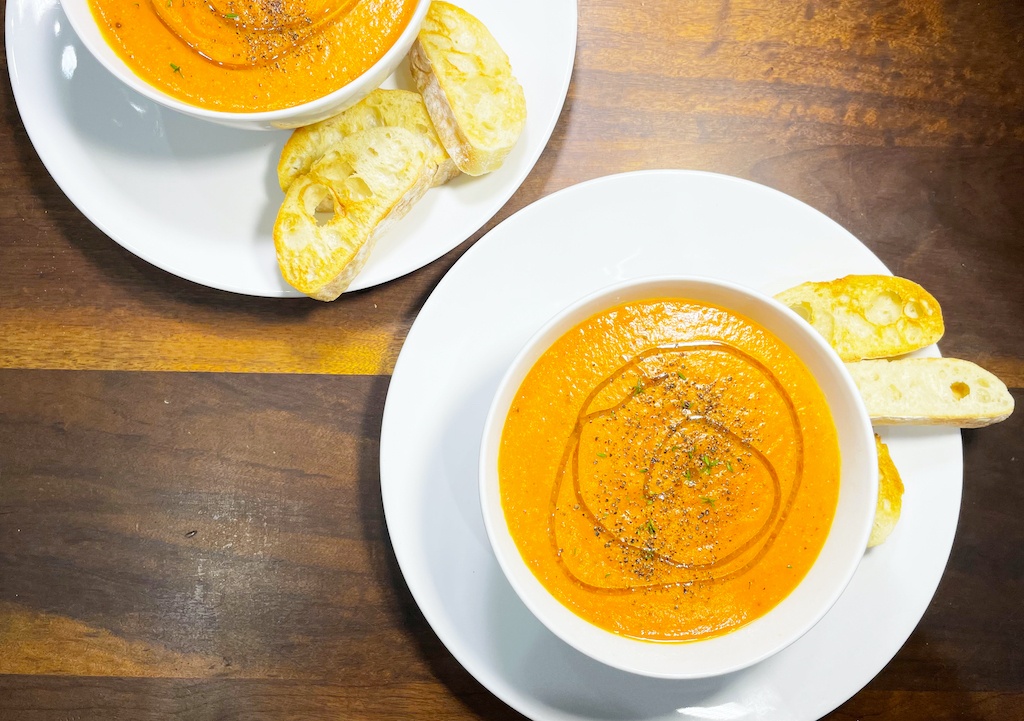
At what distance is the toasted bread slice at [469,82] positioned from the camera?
2141 mm

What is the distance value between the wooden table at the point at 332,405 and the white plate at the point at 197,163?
0.96 ft

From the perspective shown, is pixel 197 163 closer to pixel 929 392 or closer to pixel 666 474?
pixel 666 474

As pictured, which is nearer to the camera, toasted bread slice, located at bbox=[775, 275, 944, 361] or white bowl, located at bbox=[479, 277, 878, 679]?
white bowl, located at bbox=[479, 277, 878, 679]

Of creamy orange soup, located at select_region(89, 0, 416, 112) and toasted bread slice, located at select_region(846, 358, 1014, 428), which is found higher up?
creamy orange soup, located at select_region(89, 0, 416, 112)

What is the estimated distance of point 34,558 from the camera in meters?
2.55

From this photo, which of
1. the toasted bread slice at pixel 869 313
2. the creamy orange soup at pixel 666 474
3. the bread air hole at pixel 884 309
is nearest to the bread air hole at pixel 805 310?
the toasted bread slice at pixel 869 313

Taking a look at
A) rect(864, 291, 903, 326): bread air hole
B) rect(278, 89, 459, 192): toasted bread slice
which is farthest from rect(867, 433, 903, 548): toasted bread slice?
rect(278, 89, 459, 192): toasted bread slice

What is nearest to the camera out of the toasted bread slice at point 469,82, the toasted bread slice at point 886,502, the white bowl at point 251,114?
the white bowl at point 251,114

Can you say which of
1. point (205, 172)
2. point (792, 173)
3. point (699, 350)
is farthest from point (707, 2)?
point (205, 172)

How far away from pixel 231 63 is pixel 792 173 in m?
1.71

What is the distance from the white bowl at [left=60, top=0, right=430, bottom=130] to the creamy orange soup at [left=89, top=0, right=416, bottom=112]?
39mm

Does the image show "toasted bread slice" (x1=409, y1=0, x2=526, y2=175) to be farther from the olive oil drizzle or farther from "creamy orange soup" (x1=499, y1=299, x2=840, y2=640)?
the olive oil drizzle

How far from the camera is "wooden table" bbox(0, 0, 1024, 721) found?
99.0 inches

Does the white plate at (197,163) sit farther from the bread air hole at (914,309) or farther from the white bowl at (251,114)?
the bread air hole at (914,309)
